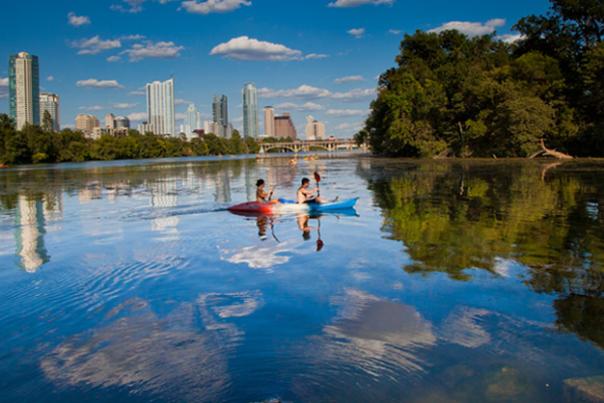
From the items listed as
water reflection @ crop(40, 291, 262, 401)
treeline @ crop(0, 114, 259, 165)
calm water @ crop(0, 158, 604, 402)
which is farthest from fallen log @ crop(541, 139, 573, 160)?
treeline @ crop(0, 114, 259, 165)

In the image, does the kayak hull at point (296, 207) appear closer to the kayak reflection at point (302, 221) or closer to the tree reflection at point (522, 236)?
the kayak reflection at point (302, 221)

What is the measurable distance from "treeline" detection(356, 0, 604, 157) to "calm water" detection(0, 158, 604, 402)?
49.3 meters

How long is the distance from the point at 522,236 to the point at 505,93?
5487cm

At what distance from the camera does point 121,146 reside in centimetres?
14762

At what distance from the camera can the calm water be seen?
5.29 metres

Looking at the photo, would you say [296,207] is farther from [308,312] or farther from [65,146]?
[65,146]

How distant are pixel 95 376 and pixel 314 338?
8.28ft

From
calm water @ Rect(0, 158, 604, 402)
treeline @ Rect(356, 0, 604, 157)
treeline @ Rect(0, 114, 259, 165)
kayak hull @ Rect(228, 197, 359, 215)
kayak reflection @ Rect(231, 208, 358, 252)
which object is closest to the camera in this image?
calm water @ Rect(0, 158, 604, 402)

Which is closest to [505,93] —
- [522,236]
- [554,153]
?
[554,153]

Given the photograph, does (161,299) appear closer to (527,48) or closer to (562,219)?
(562,219)

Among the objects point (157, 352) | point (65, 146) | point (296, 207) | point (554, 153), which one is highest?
point (65, 146)

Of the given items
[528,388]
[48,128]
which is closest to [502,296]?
[528,388]

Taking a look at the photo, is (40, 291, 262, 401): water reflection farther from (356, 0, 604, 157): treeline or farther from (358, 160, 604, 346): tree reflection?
(356, 0, 604, 157): treeline

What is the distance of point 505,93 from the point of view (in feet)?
204
